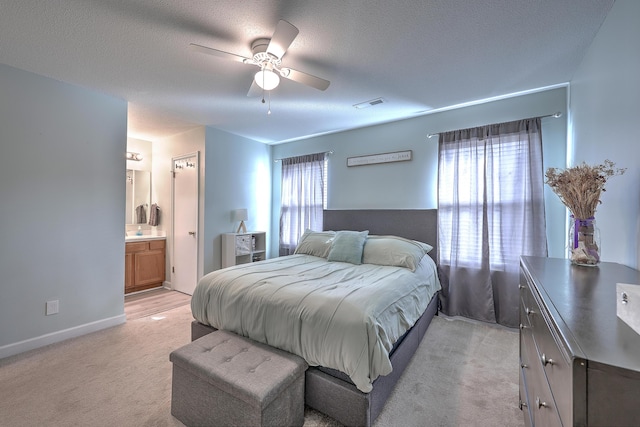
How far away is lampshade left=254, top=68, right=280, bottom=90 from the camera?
6.89 ft

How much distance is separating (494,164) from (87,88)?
4.67 meters

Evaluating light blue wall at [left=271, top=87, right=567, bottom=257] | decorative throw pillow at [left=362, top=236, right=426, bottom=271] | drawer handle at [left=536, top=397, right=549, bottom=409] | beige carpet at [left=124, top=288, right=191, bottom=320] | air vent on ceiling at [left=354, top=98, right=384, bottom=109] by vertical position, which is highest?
air vent on ceiling at [left=354, top=98, right=384, bottom=109]

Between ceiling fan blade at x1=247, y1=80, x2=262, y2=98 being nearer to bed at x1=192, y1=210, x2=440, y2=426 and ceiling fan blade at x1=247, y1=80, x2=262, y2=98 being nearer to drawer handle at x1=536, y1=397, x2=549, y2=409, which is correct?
bed at x1=192, y1=210, x2=440, y2=426

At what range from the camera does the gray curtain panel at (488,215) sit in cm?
286

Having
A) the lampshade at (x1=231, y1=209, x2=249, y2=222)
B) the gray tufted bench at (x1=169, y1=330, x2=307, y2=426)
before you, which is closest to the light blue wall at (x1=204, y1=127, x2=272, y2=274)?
the lampshade at (x1=231, y1=209, x2=249, y2=222)

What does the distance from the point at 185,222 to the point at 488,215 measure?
174 inches

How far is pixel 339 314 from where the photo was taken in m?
1.65

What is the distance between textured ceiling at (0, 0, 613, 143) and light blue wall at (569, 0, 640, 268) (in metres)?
0.22

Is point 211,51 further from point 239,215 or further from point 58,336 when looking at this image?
point 58,336

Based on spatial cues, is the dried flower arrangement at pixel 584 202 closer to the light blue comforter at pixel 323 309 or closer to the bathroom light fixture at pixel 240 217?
the light blue comforter at pixel 323 309

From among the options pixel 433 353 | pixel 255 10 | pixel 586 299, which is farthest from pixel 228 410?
pixel 255 10

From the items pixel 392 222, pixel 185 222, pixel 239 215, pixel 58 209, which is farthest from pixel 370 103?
pixel 58 209

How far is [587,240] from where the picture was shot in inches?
59.0

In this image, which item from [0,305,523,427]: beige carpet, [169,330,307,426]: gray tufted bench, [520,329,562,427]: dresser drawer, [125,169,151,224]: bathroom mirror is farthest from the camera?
[125,169,151,224]: bathroom mirror
